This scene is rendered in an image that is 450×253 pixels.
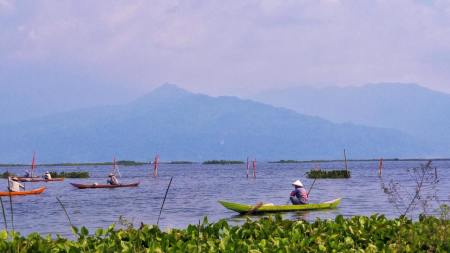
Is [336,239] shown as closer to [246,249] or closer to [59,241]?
[246,249]

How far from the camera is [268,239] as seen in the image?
34.3ft

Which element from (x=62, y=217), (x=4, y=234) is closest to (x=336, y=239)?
(x=4, y=234)

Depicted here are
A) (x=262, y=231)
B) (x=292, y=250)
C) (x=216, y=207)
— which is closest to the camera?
(x=292, y=250)

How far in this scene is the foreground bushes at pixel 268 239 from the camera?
9375 millimetres

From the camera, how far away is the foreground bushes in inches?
369

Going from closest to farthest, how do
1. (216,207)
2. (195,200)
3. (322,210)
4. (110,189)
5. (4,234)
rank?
1. (4,234)
2. (322,210)
3. (216,207)
4. (195,200)
5. (110,189)

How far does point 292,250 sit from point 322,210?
25.8 metres

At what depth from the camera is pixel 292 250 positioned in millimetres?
9117

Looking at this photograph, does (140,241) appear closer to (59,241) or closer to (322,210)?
(59,241)

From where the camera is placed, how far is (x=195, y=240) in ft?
33.0

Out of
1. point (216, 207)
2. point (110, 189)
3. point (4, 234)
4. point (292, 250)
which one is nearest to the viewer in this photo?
point (292, 250)

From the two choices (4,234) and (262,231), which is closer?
(4,234)

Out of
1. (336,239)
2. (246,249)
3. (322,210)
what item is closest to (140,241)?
(246,249)

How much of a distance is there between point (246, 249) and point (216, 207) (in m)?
31.6
